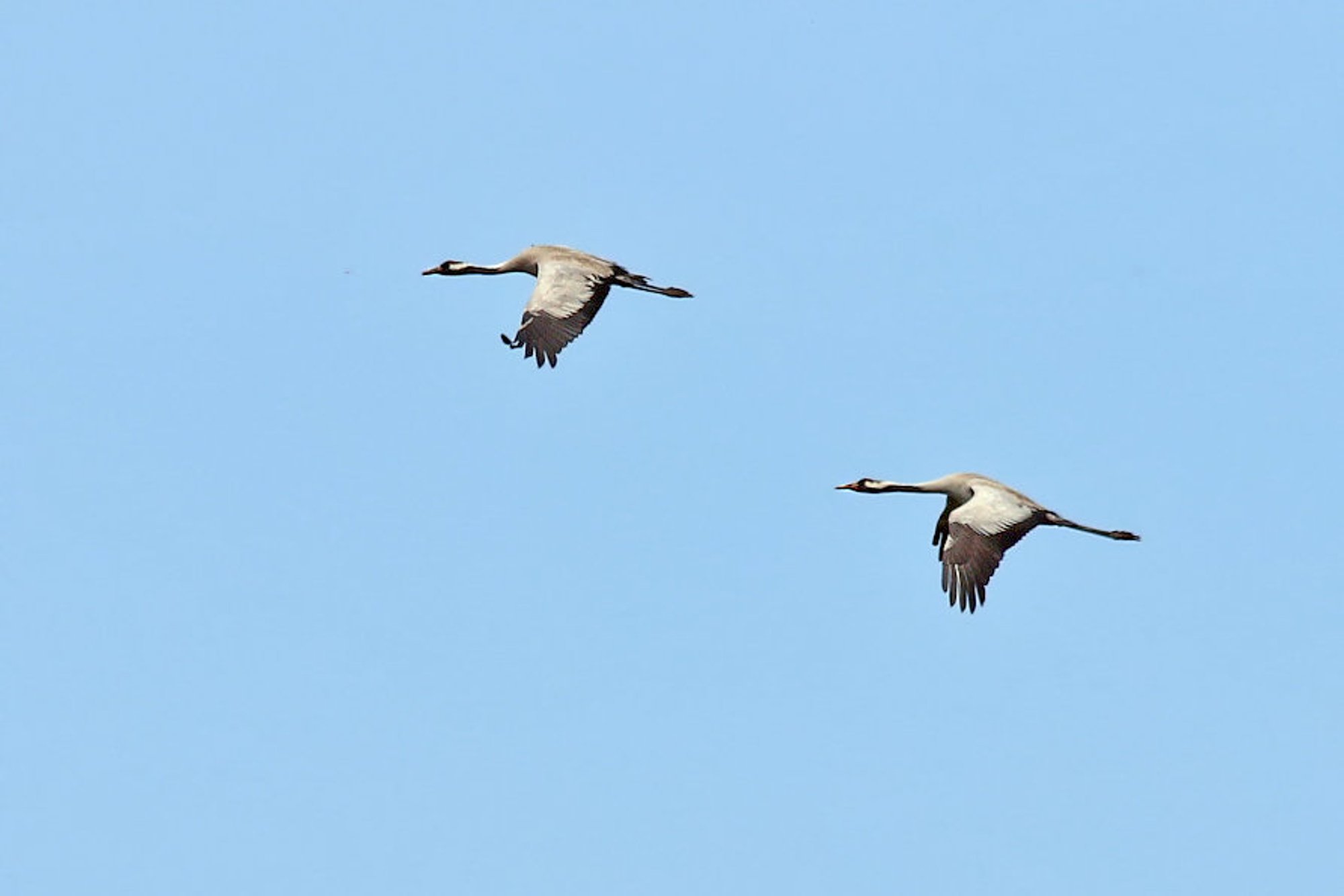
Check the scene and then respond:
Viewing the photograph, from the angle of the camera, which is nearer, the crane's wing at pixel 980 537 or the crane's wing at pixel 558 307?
the crane's wing at pixel 980 537

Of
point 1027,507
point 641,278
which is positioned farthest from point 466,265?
point 1027,507

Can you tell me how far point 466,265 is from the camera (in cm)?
4400

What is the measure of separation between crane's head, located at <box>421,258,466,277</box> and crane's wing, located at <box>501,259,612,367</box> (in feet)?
7.80

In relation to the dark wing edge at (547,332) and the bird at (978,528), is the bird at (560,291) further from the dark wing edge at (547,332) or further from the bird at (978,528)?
the bird at (978,528)

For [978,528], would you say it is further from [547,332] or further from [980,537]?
[547,332]

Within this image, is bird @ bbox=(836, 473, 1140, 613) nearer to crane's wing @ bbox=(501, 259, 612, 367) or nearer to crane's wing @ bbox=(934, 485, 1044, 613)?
crane's wing @ bbox=(934, 485, 1044, 613)

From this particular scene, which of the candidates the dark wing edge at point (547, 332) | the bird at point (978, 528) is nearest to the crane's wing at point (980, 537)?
the bird at point (978, 528)

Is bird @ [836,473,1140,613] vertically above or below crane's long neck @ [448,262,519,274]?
below

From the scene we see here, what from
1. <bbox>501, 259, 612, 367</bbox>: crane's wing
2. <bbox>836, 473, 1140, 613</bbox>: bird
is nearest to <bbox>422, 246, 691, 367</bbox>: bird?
<bbox>501, 259, 612, 367</bbox>: crane's wing

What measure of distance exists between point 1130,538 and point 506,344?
9.49 m

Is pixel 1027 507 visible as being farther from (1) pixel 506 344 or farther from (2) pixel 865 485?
(1) pixel 506 344

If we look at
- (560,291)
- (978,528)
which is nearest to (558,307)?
(560,291)

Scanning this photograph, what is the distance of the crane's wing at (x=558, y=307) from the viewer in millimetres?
38906

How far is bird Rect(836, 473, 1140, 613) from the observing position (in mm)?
38125
